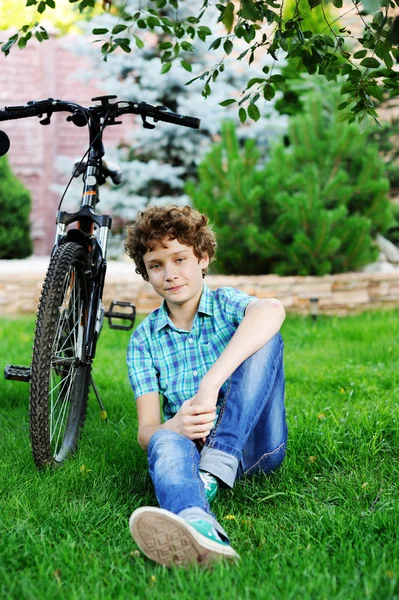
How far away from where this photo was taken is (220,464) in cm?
207

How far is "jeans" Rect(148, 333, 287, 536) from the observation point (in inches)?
73.7

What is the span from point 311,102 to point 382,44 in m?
4.25

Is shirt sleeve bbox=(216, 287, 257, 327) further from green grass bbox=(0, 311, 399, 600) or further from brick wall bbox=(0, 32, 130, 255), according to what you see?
brick wall bbox=(0, 32, 130, 255)

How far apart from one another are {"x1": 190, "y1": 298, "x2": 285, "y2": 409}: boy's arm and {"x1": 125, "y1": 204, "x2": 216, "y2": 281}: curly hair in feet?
1.08

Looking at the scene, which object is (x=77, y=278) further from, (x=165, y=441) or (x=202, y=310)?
(x=165, y=441)

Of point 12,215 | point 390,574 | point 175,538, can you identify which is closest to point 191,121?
point 175,538

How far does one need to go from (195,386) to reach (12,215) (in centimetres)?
641

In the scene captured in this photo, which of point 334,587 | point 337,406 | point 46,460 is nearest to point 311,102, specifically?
point 337,406

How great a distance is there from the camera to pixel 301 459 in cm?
257

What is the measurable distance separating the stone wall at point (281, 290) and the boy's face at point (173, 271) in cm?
340

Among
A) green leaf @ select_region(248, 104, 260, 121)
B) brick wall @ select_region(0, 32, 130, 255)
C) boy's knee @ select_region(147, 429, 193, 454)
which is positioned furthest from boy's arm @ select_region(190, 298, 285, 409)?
brick wall @ select_region(0, 32, 130, 255)

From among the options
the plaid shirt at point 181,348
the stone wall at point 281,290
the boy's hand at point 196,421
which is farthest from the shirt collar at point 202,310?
the stone wall at point 281,290

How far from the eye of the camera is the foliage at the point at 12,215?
27.2ft

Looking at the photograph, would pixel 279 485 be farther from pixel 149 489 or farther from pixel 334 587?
pixel 334 587
